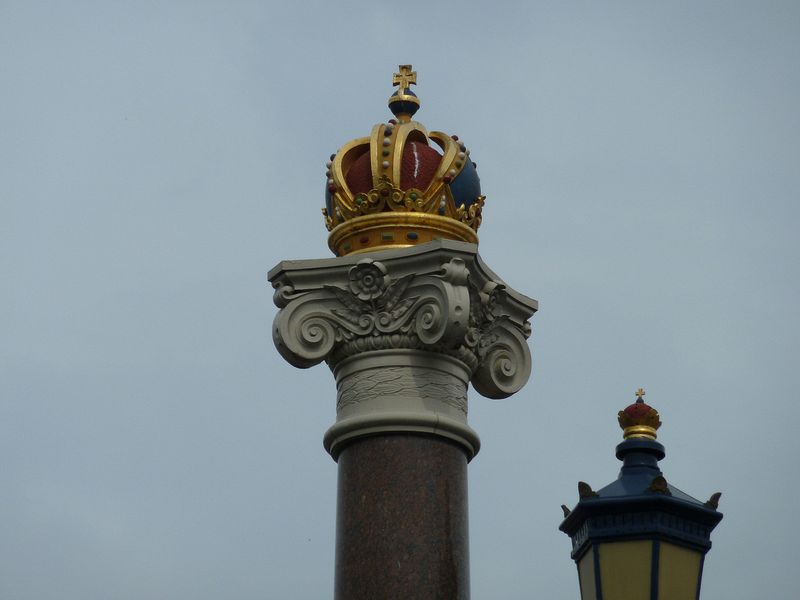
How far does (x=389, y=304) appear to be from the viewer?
12578 millimetres

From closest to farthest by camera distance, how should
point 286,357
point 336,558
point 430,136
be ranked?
point 336,558
point 286,357
point 430,136

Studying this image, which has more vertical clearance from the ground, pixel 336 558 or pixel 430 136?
pixel 430 136

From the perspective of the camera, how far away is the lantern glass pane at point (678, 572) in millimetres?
10914

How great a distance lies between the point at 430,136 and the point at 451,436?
3.25 meters

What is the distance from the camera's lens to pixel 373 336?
41.2 feet

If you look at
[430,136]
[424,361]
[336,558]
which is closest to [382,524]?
[336,558]

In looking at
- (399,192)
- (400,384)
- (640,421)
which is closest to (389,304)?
(400,384)

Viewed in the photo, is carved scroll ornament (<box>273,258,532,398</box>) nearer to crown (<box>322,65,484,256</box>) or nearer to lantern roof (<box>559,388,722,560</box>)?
crown (<box>322,65,484,256</box>)

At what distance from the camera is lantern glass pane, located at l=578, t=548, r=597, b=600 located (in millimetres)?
11169

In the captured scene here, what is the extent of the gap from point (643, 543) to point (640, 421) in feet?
6.71

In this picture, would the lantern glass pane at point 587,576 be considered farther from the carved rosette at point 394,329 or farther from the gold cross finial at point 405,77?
the gold cross finial at point 405,77

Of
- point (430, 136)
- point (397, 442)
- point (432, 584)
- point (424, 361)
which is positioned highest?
point (430, 136)

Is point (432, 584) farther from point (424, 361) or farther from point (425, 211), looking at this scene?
point (425, 211)

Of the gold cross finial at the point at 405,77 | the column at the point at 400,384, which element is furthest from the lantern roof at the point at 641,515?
the gold cross finial at the point at 405,77
